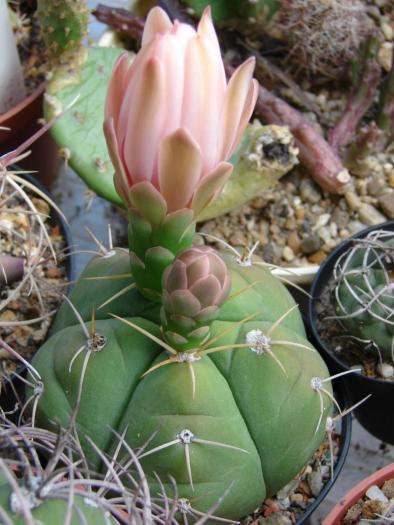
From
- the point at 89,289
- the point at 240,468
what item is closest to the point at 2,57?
the point at 89,289

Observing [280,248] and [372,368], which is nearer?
[372,368]

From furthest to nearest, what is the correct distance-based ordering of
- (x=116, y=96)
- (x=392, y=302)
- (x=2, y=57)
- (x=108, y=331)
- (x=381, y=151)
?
(x=381, y=151) < (x=2, y=57) < (x=392, y=302) < (x=108, y=331) < (x=116, y=96)

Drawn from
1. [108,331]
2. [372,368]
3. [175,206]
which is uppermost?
[175,206]

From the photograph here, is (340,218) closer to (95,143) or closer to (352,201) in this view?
(352,201)

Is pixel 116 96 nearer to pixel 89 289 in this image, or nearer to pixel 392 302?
pixel 89 289

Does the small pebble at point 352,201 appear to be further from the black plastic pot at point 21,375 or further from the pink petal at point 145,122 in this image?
the pink petal at point 145,122

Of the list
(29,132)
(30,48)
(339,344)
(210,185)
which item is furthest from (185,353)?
(30,48)
